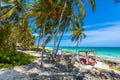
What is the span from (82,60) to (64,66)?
15.4 feet

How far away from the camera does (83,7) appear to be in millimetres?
17625

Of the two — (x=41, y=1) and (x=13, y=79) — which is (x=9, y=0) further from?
(x=13, y=79)

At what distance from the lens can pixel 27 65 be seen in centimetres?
1484

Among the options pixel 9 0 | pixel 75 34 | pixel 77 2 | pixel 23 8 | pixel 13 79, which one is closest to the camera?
pixel 13 79

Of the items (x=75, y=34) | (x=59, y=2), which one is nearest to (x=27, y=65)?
(x=59, y=2)

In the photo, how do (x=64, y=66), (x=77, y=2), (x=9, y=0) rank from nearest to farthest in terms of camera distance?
(x=64, y=66), (x=77, y=2), (x=9, y=0)

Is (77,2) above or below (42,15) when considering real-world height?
above

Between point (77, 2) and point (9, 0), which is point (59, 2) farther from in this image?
point (9, 0)

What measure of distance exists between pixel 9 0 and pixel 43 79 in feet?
37.0

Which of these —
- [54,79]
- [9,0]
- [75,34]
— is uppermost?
[9,0]

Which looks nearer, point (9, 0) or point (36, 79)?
point (36, 79)

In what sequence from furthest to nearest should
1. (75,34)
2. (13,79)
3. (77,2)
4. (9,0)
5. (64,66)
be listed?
(75,34)
(9,0)
(77,2)
(64,66)
(13,79)

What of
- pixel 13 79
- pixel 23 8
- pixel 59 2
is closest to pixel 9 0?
pixel 23 8

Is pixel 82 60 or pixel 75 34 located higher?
pixel 75 34
